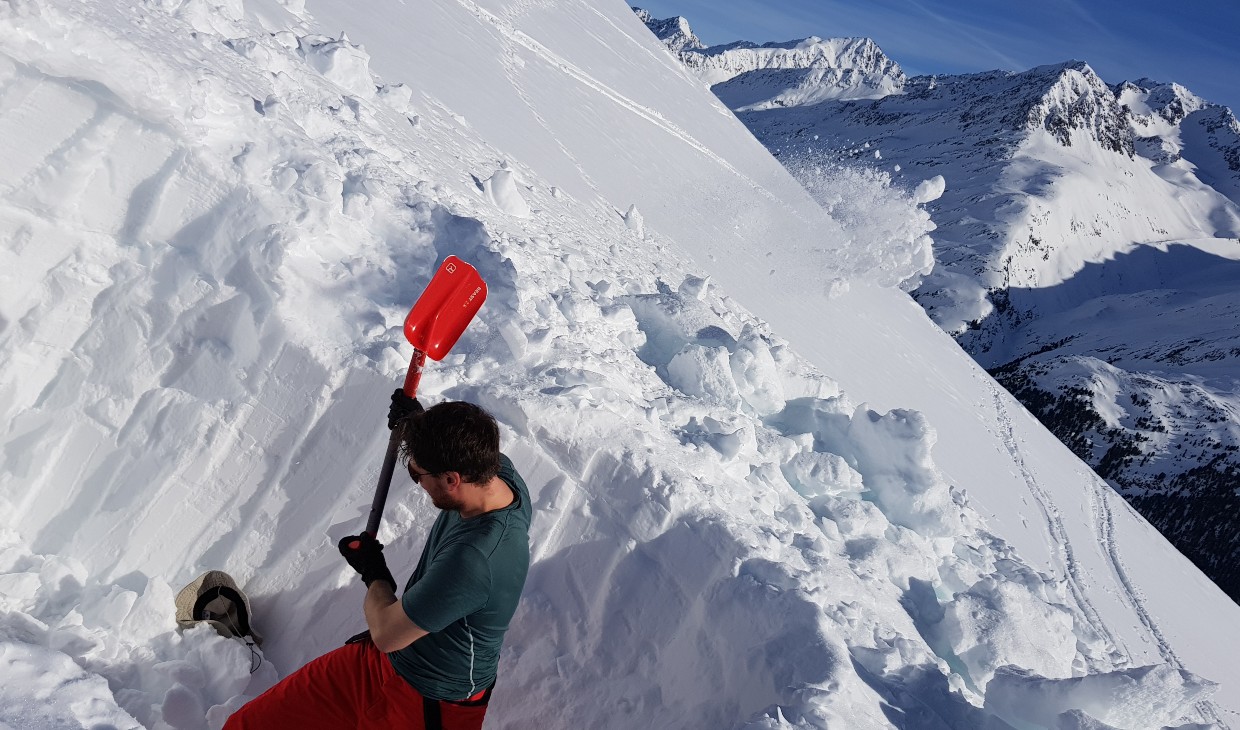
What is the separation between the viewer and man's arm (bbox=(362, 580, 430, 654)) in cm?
192

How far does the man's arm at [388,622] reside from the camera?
6.29 feet

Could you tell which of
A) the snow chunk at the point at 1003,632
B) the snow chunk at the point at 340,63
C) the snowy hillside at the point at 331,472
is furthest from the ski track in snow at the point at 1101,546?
the snow chunk at the point at 340,63

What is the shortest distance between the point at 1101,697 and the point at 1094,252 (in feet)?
482

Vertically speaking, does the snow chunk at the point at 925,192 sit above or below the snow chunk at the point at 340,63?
above

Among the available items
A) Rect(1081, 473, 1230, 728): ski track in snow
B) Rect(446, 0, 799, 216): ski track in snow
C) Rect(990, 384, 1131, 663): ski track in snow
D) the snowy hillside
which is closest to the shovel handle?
the snowy hillside

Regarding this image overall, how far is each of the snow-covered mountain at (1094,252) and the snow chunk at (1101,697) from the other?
17223 mm

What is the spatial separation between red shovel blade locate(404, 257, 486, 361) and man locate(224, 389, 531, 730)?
0.51 meters

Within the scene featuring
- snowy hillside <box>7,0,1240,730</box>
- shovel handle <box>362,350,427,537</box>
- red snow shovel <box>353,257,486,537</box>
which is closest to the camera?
shovel handle <box>362,350,427,537</box>

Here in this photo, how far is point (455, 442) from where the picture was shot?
1.89m

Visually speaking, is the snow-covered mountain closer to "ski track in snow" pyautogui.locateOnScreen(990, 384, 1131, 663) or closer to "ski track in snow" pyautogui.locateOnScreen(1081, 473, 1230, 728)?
"ski track in snow" pyautogui.locateOnScreen(990, 384, 1131, 663)

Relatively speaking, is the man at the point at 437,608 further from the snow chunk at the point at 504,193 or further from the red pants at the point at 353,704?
the snow chunk at the point at 504,193

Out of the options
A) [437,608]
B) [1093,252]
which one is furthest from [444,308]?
[1093,252]

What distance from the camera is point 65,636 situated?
275cm

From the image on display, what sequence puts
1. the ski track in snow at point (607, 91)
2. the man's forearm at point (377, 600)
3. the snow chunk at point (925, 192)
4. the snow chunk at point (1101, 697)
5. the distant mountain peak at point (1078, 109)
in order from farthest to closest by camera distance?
1. the distant mountain peak at point (1078, 109)
2. the snow chunk at point (925, 192)
3. the ski track in snow at point (607, 91)
4. the snow chunk at point (1101, 697)
5. the man's forearm at point (377, 600)
